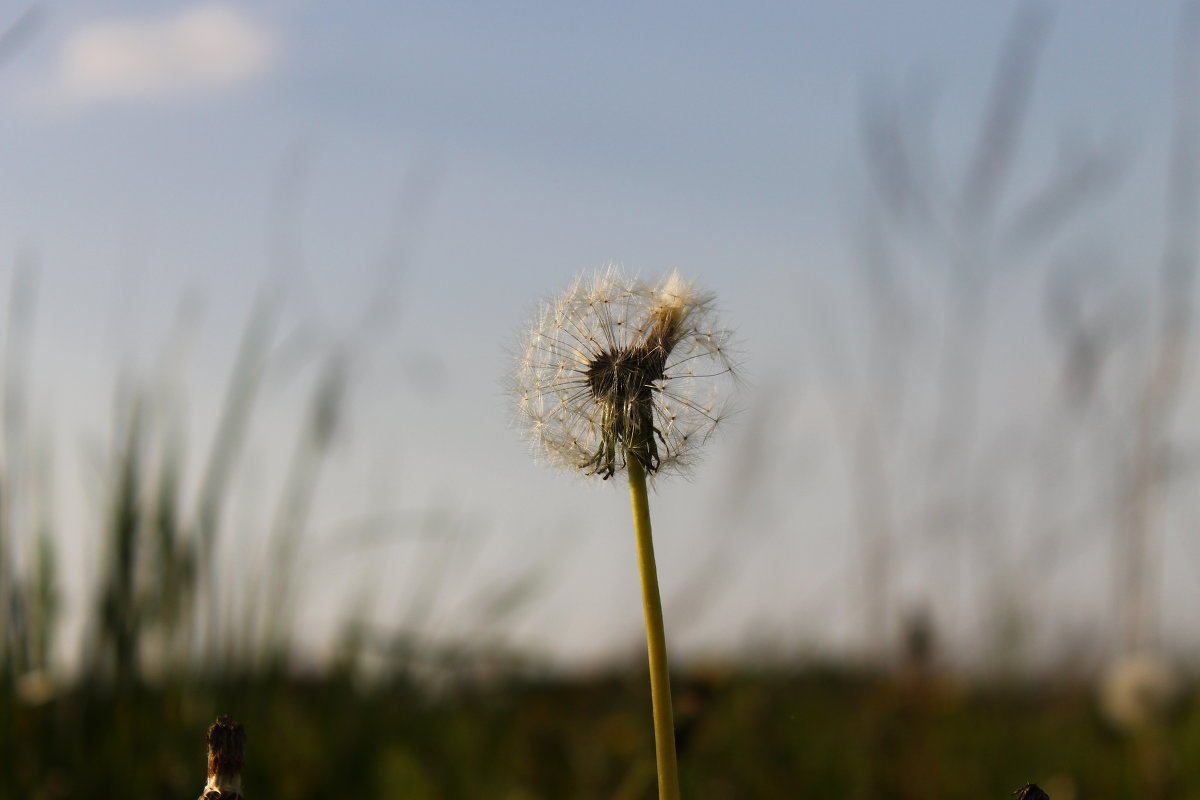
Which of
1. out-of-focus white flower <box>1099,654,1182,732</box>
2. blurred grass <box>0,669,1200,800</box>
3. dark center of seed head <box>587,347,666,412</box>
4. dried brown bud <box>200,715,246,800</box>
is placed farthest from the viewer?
out-of-focus white flower <box>1099,654,1182,732</box>

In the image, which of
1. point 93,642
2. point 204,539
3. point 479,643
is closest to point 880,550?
point 479,643

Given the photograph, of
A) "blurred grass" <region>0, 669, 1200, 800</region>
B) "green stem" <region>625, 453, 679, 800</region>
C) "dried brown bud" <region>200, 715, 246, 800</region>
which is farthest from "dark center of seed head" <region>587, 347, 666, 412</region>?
"blurred grass" <region>0, 669, 1200, 800</region>

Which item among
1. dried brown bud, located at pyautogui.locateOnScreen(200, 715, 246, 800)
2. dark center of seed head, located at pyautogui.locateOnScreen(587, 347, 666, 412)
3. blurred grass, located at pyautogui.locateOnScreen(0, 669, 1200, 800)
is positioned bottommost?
blurred grass, located at pyautogui.locateOnScreen(0, 669, 1200, 800)

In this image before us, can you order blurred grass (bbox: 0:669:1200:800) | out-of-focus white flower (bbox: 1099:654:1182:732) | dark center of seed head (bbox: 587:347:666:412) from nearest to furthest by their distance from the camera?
dark center of seed head (bbox: 587:347:666:412) < blurred grass (bbox: 0:669:1200:800) < out-of-focus white flower (bbox: 1099:654:1182:732)

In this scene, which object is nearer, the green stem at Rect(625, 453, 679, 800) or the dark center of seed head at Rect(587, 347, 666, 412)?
the green stem at Rect(625, 453, 679, 800)

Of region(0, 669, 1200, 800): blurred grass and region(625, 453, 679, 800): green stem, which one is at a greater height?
region(625, 453, 679, 800): green stem

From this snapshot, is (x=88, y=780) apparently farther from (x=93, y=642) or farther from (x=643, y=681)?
(x=643, y=681)

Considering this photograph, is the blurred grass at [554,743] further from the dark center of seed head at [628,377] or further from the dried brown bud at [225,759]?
the dried brown bud at [225,759]

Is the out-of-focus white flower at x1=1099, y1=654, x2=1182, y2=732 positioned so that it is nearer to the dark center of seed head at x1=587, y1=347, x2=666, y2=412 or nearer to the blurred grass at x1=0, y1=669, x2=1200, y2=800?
the blurred grass at x1=0, y1=669, x2=1200, y2=800
